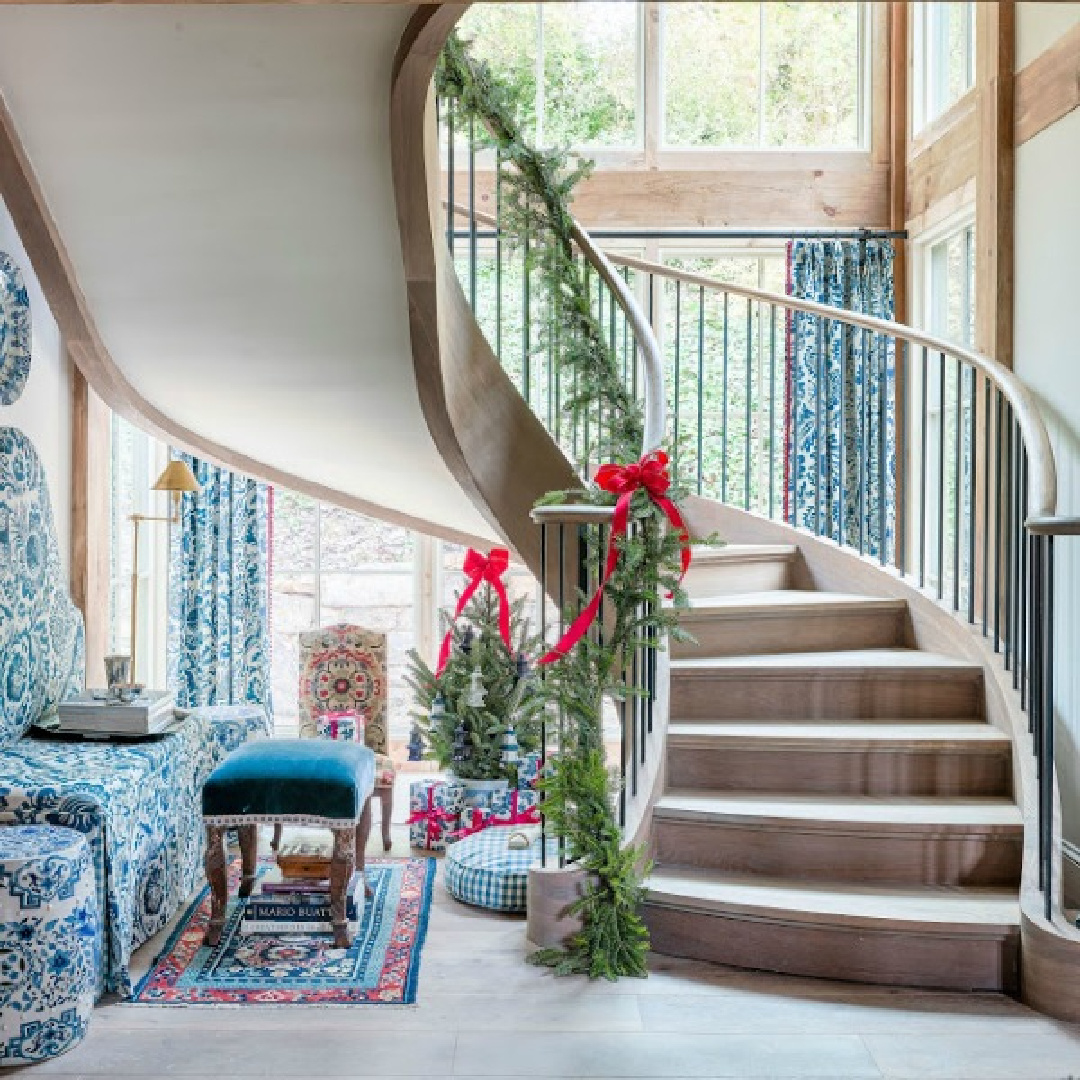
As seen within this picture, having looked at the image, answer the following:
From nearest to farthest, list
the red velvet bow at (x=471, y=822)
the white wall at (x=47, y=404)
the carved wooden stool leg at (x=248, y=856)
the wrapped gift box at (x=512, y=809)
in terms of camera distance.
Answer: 1. the carved wooden stool leg at (x=248, y=856)
2. the white wall at (x=47, y=404)
3. the red velvet bow at (x=471, y=822)
4. the wrapped gift box at (x=512, y=809)

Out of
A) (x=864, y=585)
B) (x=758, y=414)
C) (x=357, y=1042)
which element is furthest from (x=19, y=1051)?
(x=758, y=414)

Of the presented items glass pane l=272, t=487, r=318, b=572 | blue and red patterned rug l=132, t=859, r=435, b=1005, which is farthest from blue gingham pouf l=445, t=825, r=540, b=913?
glass pane l=272, t=487, r=318, b=572

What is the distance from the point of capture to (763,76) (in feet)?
22.7

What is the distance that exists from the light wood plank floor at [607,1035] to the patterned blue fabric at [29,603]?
1.08 meters

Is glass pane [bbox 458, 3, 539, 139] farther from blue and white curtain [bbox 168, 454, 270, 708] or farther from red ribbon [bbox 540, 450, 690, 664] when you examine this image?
red ribbon [bbox 540, 450, 690, 664]

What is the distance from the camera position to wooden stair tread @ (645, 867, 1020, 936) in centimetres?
322

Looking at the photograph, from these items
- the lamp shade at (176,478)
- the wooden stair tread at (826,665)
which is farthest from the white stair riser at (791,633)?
the lamp shade at (176,478)

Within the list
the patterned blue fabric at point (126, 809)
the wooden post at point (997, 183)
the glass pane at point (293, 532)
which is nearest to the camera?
the patterned blue fabric at point (126, 809)

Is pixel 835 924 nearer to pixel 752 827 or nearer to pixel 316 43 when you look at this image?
pixel 752 827

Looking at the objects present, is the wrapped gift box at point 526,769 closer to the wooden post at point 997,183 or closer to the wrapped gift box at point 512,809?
the wrapped gift box at point 512,809

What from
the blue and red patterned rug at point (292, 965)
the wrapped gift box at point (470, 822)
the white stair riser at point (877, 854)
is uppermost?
the white stair riser at point (877, 854)

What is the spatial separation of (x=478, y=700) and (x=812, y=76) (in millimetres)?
3969

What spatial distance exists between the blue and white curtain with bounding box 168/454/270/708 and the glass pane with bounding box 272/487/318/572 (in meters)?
0.56

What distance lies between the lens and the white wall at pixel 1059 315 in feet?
13.2
